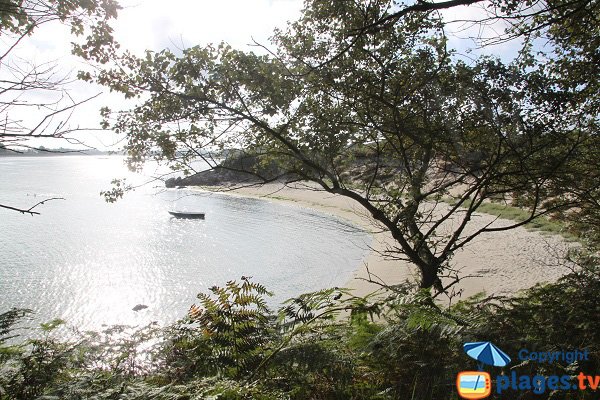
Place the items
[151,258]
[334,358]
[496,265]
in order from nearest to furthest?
[334,358], [496,265], [151,258]

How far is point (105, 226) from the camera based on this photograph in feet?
109

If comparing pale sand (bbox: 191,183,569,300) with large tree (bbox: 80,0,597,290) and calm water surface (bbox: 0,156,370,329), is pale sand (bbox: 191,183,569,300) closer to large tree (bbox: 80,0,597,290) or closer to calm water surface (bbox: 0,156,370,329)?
calm water surface (bbox: 0,156,370,329)

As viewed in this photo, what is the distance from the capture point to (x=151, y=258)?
2356 cm

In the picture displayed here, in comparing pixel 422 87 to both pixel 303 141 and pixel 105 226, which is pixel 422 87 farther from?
pixel 105 226

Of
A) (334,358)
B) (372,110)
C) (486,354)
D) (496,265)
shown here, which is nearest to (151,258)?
(496,265)

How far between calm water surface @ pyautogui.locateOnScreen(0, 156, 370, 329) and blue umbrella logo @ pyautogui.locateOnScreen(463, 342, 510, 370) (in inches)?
272

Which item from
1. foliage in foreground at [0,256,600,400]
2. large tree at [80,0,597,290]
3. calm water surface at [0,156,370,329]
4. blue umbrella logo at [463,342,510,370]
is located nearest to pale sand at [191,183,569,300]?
calm water surface at [0,156,370,329]

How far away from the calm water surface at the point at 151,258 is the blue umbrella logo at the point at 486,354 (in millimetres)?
6901

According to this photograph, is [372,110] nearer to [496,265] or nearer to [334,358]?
[334,358]

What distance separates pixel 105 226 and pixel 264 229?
44.7ft

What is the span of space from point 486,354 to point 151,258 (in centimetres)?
2380

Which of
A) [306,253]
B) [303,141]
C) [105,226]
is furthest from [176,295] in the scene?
[105,226]

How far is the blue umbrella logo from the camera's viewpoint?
6.50ft

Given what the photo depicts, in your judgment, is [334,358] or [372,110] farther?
[372,110]
